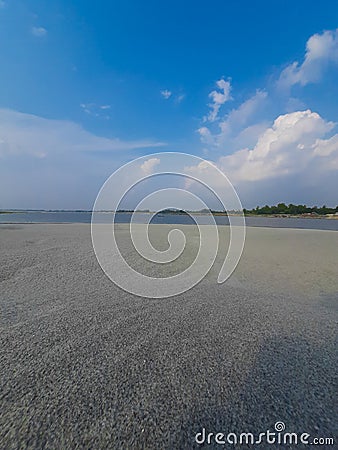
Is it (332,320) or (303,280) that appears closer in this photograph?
(332,320)

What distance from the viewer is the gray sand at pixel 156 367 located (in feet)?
6.30

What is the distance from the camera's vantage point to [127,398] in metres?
2.17

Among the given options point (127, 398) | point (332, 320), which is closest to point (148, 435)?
point (127, 398)

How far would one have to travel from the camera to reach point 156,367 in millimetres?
2652

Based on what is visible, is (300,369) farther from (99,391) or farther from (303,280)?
(303,280)

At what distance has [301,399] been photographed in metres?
2.23

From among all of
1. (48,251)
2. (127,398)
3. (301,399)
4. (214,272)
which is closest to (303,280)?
(214,272)

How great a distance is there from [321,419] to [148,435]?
60.2 inches

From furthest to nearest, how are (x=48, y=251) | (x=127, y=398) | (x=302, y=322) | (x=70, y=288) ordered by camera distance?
(x=48, y=251) → (x=70, y=288) → (x=302, y=322) → (x=127, y=398)

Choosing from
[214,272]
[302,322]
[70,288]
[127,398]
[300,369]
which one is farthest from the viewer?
[214,272]

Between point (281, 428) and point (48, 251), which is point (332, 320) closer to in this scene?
point (281, 428)

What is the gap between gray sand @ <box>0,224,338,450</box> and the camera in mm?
1919

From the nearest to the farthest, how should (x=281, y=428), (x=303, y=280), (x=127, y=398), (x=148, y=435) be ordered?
(x=148, y=435)
(x=281, y=428)
(x=127, y=398)
(x=303, y=280)

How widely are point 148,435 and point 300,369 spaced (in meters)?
1.93
